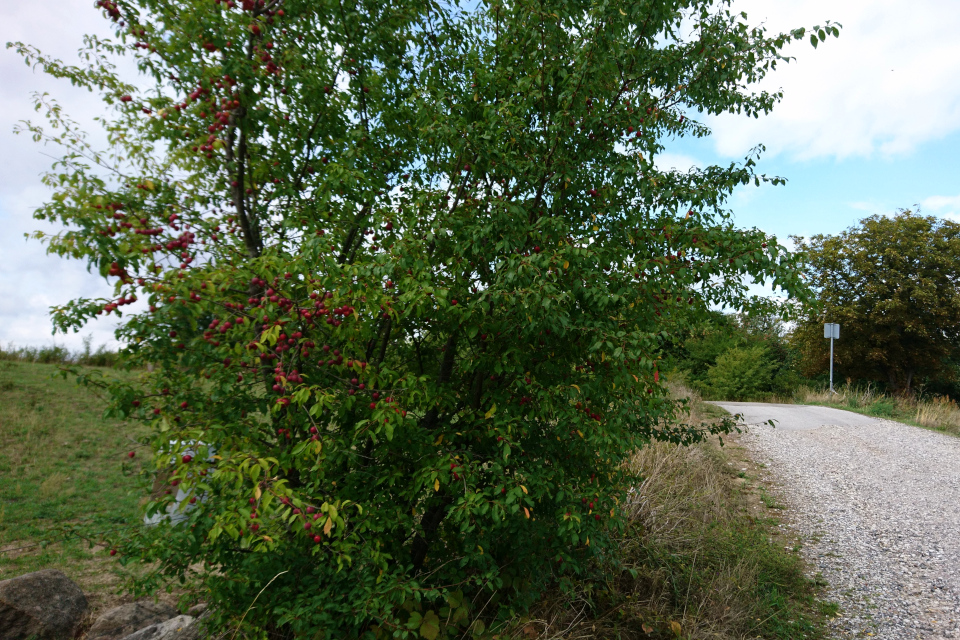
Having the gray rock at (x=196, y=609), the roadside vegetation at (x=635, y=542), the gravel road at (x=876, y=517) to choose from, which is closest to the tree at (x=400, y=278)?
the roadside vegetation at (x=635, y=542)

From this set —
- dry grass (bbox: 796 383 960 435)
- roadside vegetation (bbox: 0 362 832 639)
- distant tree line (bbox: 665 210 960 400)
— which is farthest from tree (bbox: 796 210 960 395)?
roadside vegetation (bbox: 0 362 832 639)

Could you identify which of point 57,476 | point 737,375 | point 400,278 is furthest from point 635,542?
point 737,375

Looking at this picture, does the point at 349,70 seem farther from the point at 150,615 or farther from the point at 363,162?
the point at 150,615

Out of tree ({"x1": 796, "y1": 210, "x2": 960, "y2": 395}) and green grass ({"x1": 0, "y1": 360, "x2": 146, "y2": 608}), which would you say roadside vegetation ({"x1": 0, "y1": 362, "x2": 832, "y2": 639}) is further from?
tree ({"x1": 796, "y1": 210, "x2": 960, "y2": 395})

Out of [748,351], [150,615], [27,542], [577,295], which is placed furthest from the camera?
[748,351]

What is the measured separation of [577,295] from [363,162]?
174cm

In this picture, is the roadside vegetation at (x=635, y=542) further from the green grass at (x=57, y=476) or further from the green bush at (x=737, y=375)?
the green bush at (x=737, y=375)

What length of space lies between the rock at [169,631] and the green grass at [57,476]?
0.83 metres

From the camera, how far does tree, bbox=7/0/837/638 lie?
9.22 feet

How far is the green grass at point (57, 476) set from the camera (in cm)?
590

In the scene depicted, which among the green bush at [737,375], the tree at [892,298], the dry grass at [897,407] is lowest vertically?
the dry grass at [897,407]

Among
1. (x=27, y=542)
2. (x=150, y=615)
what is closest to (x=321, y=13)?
(x=150, y=615)

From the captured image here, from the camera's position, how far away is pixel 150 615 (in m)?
4.76

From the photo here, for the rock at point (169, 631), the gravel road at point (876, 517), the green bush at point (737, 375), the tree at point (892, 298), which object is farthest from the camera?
the tree at point (892, 298)
